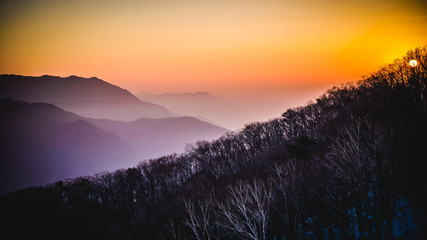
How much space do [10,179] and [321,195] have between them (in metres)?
287

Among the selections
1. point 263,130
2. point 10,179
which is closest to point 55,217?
point 263,130

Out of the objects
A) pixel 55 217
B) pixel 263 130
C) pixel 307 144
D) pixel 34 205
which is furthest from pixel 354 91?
pixel 34 205

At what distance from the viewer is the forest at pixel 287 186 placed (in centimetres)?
1139

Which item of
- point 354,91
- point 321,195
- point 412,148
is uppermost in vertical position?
point 354,91

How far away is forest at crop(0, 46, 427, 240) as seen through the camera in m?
Answer: 11.4

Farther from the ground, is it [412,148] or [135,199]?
[412,148]

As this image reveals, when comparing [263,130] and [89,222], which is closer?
[89,222]

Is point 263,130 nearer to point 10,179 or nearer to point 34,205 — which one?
point 34,205

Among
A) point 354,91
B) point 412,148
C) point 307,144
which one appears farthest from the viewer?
point 354,91

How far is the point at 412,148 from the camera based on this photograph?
14047mm

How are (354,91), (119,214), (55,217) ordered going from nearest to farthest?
(55,217), (119,214), (354,91)

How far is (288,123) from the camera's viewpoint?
5488 cm

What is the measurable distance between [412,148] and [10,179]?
292945 mm

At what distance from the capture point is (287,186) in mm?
16141
